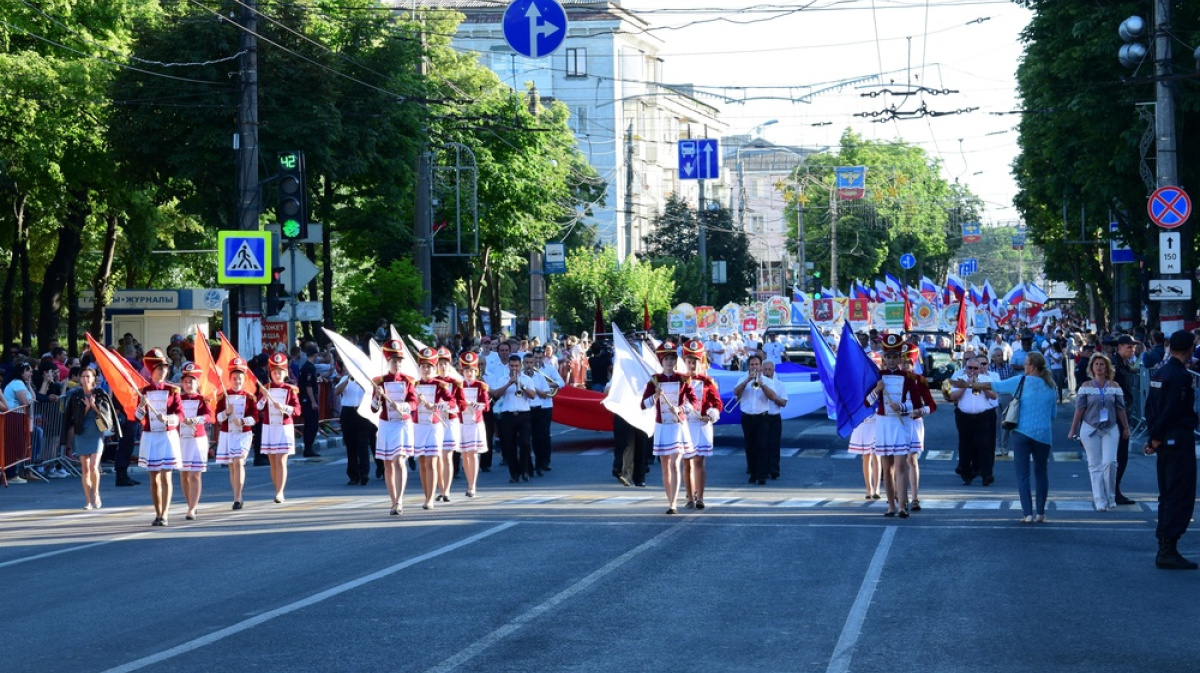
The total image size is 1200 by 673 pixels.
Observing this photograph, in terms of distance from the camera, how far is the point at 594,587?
1220 centimetres

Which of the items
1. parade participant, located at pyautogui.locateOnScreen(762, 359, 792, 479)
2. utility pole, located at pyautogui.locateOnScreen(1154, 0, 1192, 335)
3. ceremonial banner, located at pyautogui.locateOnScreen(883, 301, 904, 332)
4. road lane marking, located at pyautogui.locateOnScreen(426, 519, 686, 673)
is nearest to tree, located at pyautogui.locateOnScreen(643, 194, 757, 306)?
ceremonial banner, located at pyautogui.locateOnScreen(883, 301, 904, 332)

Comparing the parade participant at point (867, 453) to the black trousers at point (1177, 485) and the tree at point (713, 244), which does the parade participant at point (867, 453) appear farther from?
the tree at point (713, 244)

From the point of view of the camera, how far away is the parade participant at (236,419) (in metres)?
18.8

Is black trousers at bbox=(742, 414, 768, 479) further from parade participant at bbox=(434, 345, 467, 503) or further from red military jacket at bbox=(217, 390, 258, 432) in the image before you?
red military jacket at bbox=(217, 390, 258, 432)

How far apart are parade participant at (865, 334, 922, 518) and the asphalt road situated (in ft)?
1.26

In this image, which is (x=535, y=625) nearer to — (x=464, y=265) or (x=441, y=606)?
(x=441, y=606)

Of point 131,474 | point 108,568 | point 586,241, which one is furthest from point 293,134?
point 586,241

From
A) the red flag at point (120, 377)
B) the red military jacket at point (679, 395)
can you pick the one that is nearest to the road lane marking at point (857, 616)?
the red military jacket at point (679, 395)

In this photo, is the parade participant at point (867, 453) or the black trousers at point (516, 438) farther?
the black trousers at point (516, 438)

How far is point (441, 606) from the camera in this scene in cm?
1128

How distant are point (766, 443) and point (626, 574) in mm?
9849

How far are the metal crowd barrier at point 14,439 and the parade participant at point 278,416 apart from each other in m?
5.50

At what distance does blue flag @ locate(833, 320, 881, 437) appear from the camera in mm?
19047

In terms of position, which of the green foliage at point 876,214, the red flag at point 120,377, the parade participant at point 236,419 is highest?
the green foliage at point 876,214
